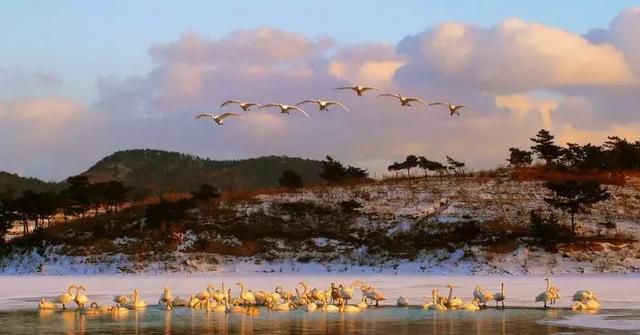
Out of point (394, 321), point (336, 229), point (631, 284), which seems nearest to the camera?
point (394, 321)

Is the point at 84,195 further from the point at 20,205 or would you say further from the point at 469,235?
the point at 469,235

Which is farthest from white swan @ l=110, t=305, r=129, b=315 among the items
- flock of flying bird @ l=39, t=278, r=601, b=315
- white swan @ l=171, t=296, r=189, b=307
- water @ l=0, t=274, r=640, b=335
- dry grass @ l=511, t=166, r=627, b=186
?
dry grass @ l=511, t=166, r=627, b=186

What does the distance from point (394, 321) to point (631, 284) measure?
23.1m

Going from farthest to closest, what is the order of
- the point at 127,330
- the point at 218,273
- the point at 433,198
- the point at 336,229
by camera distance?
the point at 433,198 < the point at 336,229 < the point at 218,273 < the point at 127,330

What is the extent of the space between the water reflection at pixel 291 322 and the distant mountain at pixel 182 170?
12508cm

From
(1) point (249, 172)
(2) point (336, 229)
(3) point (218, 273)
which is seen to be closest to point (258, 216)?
(2) point (336, 229)

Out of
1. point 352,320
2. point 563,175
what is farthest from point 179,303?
point 563,175

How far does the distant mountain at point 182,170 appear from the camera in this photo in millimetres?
166875

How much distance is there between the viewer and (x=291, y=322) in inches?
1139

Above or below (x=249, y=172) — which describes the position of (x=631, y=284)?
below

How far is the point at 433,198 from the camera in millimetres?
77562

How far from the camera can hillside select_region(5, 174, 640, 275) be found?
2530 inches

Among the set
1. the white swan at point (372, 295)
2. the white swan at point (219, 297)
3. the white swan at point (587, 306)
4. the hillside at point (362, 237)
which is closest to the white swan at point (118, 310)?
the white swan at point (219, 297)

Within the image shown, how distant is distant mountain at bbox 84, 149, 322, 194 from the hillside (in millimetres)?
79275
